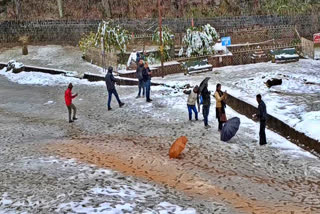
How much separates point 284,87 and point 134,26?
2386 centimetres

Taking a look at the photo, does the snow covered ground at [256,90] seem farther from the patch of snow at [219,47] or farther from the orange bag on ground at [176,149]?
the orange bag on ground at [176,149]

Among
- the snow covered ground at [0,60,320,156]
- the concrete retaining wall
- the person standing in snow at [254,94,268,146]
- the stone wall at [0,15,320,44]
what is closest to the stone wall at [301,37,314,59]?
the snow covered ground at [0,60,320,156]

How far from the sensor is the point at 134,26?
40.1 m

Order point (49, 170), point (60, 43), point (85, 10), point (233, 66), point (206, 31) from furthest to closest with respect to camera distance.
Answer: point (85, 10) → point (60, 43) → point (206, 31) → point (233, 66) → point (49, 170)

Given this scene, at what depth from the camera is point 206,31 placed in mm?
30297

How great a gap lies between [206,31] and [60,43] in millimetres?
14810

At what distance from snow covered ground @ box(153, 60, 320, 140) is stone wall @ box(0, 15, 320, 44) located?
580 inches

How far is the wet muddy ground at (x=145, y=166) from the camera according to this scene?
7969 millimetres

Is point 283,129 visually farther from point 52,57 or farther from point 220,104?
point 52,57

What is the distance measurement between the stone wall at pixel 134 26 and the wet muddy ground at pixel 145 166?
22.4 meters

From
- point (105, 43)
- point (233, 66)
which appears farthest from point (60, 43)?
point (233, 66)

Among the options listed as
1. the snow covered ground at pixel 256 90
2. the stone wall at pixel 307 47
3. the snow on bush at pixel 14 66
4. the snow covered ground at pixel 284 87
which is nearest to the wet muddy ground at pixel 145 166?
the snow covered ground at pixel 256 90

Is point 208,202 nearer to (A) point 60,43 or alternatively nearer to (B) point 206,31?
(B) point 206,31

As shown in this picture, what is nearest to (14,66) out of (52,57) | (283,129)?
(52,57)
